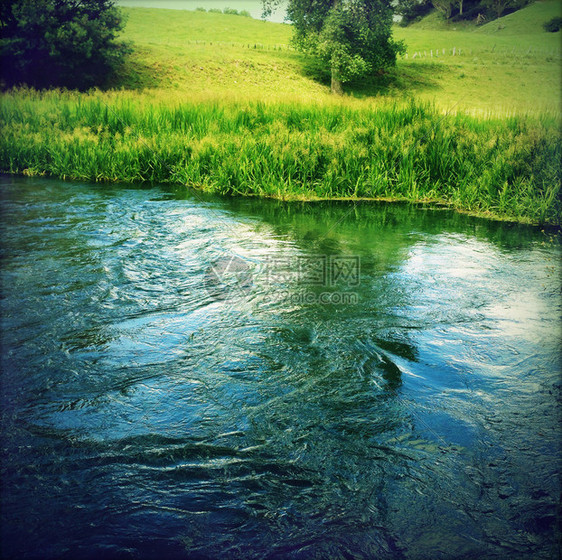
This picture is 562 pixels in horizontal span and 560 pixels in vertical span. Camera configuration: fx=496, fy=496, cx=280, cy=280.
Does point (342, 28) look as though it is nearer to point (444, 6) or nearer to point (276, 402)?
point (444, 6)

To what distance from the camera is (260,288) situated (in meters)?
5.03

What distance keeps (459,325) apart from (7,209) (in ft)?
22.5

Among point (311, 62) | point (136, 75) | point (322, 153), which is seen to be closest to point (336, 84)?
point (311, 62)

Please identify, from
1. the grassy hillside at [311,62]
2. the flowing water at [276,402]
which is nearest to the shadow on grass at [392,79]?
the grassy hillside at [311,62]

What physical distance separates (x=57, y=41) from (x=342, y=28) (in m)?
15.4

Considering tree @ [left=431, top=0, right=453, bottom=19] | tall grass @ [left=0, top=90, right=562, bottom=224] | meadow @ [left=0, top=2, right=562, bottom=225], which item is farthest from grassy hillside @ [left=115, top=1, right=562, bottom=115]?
tall grass @ [left=0, top=90, right=562, bottom=224]

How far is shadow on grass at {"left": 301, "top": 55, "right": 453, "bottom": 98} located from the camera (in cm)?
3388

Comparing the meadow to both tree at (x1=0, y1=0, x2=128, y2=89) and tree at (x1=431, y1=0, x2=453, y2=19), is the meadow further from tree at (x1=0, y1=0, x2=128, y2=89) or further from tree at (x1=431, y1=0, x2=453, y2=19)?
tree at (x1=431, y1=0, x2=453, y2=19)

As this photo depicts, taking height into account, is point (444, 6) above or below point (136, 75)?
above

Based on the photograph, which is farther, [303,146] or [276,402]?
[303,146]

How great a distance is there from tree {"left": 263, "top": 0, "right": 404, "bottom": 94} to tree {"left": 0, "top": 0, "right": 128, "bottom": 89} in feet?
30.0

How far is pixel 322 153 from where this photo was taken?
9633 millimetres

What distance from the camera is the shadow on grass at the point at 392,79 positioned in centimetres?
3388

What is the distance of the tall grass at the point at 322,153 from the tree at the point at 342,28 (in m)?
19.0
